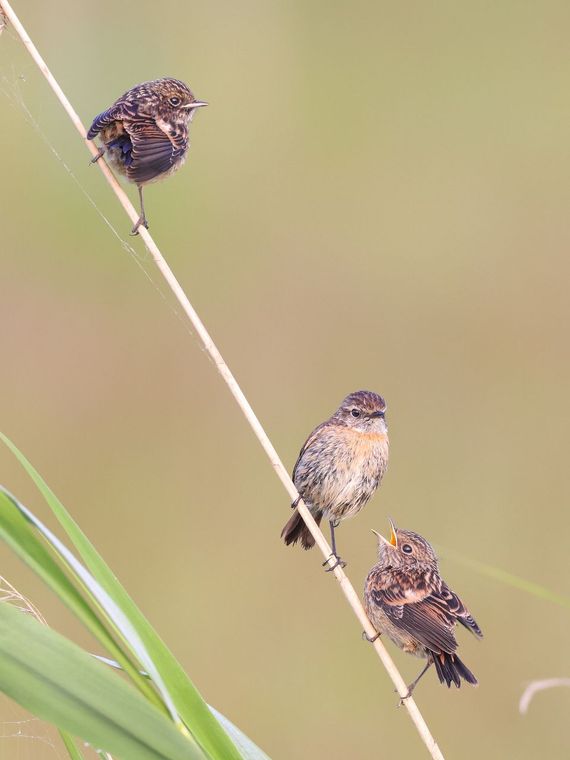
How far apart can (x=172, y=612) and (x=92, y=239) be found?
3.84 meters

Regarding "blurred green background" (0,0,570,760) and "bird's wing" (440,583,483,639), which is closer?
"bird's wing" (440,583,483,639)

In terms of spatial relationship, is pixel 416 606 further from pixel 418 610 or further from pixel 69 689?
pixel 69 689

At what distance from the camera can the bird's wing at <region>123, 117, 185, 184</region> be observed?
12.9ft

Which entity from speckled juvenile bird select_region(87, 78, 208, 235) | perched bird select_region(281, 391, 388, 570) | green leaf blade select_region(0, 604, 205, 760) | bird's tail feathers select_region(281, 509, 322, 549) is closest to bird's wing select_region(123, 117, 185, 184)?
speckled juvenile bird select_region(87, 78, 208, 235)

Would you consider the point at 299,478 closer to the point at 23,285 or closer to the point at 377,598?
the point at 377,598

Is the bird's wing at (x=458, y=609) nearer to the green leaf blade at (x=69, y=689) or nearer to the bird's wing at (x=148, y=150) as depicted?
the bird's wing at (x=148, y=150)

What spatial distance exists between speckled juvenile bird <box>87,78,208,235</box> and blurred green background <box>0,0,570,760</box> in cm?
192

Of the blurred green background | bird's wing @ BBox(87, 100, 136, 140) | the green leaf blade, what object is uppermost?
bird's wing @ BBox(87, 100, 136, 140)

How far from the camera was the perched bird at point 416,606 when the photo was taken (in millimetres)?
3967

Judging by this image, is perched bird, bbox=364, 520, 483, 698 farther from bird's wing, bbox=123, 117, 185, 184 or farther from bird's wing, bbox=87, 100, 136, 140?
bird's wing, bbox=87, 100, 136, 140

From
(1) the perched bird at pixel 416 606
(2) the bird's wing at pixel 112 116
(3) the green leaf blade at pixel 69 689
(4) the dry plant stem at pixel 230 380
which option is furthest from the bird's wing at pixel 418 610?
(3) the green leaf blade at pixel 69 689

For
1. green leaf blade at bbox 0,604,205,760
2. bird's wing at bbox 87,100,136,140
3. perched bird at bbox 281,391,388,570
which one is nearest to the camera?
green leaf blade at bbox 0,604,205,760

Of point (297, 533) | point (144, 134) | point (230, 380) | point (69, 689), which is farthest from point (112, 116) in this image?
point (69, 689)

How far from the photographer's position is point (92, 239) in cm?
1039
